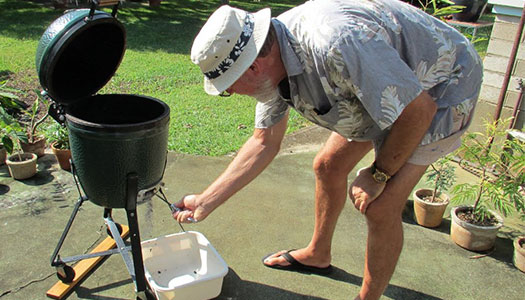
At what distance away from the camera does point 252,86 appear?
1691mm

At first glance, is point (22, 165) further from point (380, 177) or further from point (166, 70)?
point (166, 70)

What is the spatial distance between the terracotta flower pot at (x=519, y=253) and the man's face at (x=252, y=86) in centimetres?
182

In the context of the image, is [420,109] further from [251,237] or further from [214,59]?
[251,237]

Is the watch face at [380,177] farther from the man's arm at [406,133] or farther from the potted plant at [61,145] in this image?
the potted plant at [61,145]

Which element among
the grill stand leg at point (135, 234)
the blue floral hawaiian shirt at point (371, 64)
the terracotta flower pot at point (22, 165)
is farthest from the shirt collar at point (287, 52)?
the terracotta flower pot at point (22, 165)

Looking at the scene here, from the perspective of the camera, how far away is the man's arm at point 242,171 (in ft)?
7.28

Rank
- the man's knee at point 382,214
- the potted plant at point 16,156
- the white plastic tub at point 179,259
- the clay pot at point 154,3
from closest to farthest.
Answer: the man's knee at point 382,214 < the white plastic tub at point 179,259 < the potted plant at point 16,156 < the clay pot at point 154,3

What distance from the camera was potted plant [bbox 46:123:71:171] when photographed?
11.3ft

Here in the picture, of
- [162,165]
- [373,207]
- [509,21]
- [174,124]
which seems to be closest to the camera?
[373,207]

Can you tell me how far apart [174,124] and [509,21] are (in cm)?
303

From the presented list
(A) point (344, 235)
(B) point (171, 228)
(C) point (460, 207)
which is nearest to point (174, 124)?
(B) point (171, 228)

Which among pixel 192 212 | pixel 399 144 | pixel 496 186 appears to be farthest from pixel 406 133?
pixel 496 186

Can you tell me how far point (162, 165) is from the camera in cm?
214

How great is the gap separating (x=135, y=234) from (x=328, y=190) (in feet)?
3.25
